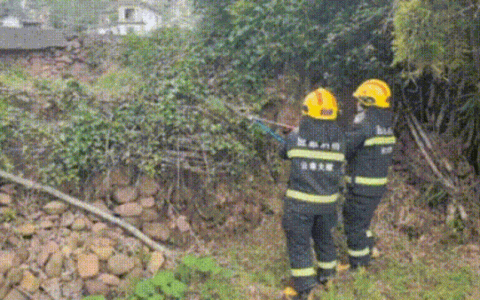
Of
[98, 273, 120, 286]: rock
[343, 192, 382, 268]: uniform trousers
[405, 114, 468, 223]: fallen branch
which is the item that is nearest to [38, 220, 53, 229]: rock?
[98, 273, 120, 286]: rock

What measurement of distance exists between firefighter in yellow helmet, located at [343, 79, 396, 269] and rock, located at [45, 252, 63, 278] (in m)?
2.85

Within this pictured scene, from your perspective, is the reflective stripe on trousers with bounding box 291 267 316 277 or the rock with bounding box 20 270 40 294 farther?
the reflective stripe on trousers with bounding box 291 267 316 277

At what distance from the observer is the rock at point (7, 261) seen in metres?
3.81

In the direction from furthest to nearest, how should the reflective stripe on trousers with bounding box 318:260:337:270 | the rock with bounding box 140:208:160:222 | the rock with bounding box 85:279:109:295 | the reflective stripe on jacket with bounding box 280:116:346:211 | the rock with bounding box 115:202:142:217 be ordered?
the rock with bounding box 140:208:160:222 → the rock with bounding box 115:202:142:217 → the reflective stripe on trousers with bounding box 318:260:337:270 → the rock with bounding box 85:279:109:295 → the reflective stripe on jacket with bounding box 280:116:346:211

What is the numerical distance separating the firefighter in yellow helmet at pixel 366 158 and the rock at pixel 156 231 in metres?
1.96

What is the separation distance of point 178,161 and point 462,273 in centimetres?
326

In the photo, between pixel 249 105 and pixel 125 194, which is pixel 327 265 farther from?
pixel 249 105

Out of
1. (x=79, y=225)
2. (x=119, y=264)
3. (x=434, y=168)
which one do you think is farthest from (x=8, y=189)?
(x=434, y=168)

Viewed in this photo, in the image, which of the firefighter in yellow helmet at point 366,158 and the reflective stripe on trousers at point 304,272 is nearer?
the reflective stripe on trousers at point 304,272

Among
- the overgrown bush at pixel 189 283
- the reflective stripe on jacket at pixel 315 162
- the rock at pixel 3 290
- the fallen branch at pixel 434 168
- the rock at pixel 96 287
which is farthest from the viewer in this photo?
the fallen branch at pixel 434 168

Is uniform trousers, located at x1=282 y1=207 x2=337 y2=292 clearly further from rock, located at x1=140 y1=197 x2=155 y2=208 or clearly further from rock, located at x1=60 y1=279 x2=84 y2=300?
rock, located at x1=60 y1=279 x2=84 y2=300

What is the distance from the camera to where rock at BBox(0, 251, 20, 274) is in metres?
3.81

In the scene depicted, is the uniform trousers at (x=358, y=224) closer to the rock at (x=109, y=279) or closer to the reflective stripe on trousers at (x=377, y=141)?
the reflective stripe on trousers at (x=377, y=141)

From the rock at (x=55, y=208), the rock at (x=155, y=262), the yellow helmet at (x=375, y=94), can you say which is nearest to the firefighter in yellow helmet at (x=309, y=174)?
the yellow helmet at (x=375, y=94)
